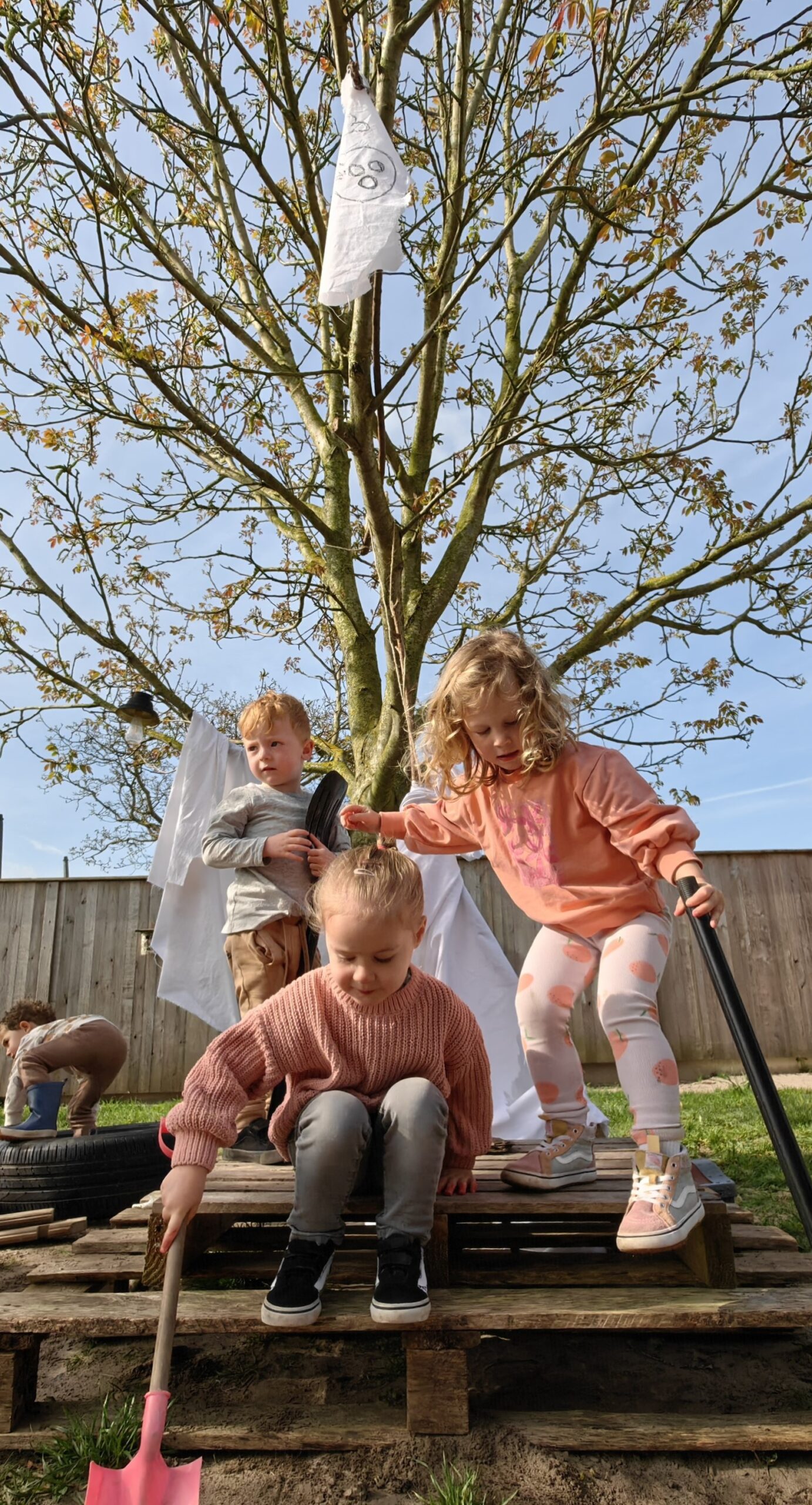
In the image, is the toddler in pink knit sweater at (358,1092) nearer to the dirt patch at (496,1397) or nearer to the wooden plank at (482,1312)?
the wooden plank at (482,1312)

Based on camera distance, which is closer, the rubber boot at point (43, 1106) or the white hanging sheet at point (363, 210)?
the white hanging sheet at point (363, 210)

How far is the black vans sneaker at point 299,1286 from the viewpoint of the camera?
4.98 feet

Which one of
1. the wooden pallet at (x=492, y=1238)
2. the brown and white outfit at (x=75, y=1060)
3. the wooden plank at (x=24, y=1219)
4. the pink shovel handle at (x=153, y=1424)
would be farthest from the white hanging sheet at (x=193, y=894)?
the pink shovel handle at (x=153, y=1424)

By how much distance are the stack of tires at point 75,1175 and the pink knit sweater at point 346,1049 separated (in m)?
1.50

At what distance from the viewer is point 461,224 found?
10.8 ft

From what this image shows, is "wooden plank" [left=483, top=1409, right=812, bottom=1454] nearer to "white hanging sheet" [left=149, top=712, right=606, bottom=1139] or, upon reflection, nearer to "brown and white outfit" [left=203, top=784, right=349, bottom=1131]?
"brown and white outfit" [left=203, top=784, right=349, bottom=1131]

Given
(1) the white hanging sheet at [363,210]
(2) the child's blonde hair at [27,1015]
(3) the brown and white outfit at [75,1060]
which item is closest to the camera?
(1) the white hanging sheet at [363,210]

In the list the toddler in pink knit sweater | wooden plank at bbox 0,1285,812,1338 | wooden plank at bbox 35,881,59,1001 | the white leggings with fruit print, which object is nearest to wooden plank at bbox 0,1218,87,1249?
wooden plank at bbox 0,1285,812,1338

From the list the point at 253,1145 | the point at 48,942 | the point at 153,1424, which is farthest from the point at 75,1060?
the point at 48,942

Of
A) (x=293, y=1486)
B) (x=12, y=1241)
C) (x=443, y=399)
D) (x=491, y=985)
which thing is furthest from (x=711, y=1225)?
(x=443, y=399)

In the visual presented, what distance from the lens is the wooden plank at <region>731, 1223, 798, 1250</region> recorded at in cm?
205

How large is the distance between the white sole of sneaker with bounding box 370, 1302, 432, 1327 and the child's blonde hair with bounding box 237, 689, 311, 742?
73.5 inches

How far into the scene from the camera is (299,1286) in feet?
5.17

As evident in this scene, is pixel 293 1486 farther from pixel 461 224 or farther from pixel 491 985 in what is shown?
pixel 461 224
